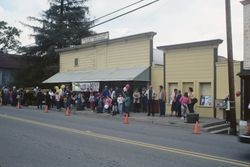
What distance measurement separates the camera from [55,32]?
155 ft

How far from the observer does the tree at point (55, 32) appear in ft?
154

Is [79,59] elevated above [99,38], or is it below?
below

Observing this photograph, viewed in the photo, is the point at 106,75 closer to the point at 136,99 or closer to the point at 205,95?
the point at 136,99

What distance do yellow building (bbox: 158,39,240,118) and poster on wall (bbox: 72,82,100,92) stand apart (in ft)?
23.0

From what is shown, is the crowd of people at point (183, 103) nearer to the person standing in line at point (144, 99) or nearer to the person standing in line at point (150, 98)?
the person standing in line at point (150, 98)

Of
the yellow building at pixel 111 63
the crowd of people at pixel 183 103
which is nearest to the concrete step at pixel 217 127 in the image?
the crowd of people at pixel 183 103

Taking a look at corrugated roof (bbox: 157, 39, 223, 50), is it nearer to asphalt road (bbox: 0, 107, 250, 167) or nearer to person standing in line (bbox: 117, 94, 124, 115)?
person standing in line (bbox: 117, 94, 124, 115)

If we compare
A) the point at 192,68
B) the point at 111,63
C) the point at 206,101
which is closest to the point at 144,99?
the point at 192,68

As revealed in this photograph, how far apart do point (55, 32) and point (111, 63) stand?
54.0ft

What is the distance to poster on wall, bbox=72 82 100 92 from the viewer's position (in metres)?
32.7

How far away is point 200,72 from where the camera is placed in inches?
1000

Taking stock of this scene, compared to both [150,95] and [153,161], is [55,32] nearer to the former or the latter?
[150,95]

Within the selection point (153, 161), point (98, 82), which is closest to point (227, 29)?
point (153, 161)

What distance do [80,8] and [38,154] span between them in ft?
135
